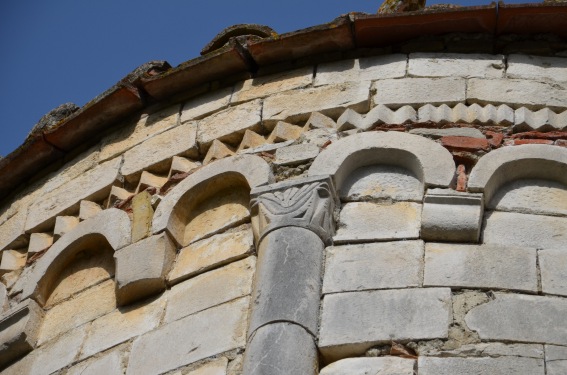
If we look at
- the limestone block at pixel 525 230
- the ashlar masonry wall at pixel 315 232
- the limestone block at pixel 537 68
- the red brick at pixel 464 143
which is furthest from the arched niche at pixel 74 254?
the limestone block at pixel 537 68

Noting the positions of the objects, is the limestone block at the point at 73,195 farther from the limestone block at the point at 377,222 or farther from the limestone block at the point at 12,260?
the limestone block at the point at 377,222

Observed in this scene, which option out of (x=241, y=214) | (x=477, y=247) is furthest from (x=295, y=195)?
(x=477, y=247)

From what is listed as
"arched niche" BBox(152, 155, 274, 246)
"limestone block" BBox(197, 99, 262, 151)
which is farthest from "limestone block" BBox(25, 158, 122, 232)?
"arched niche" BBox(152, 155, 274, 246)

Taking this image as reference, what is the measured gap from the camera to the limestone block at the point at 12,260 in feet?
28.8

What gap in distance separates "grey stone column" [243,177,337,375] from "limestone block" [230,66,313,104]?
3.64 ft

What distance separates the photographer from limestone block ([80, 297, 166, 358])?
7.41 m

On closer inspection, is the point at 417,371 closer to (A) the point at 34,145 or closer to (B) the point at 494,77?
(B) the point at 494,77

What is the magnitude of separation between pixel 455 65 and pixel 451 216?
4.59 feet

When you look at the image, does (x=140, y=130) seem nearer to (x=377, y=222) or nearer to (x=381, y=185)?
(x=381, y=185)

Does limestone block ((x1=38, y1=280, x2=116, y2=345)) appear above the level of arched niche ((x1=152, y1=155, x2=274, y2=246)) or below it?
below

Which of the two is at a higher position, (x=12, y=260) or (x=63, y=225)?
(x=63, y=225)

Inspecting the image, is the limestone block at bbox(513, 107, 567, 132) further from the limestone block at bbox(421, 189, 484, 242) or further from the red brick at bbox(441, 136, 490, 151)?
the limestone block at bbox(421, 189, 484, 242)

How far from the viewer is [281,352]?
21.1ft

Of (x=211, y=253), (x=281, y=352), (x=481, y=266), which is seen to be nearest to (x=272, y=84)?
(x=211, y=253)
